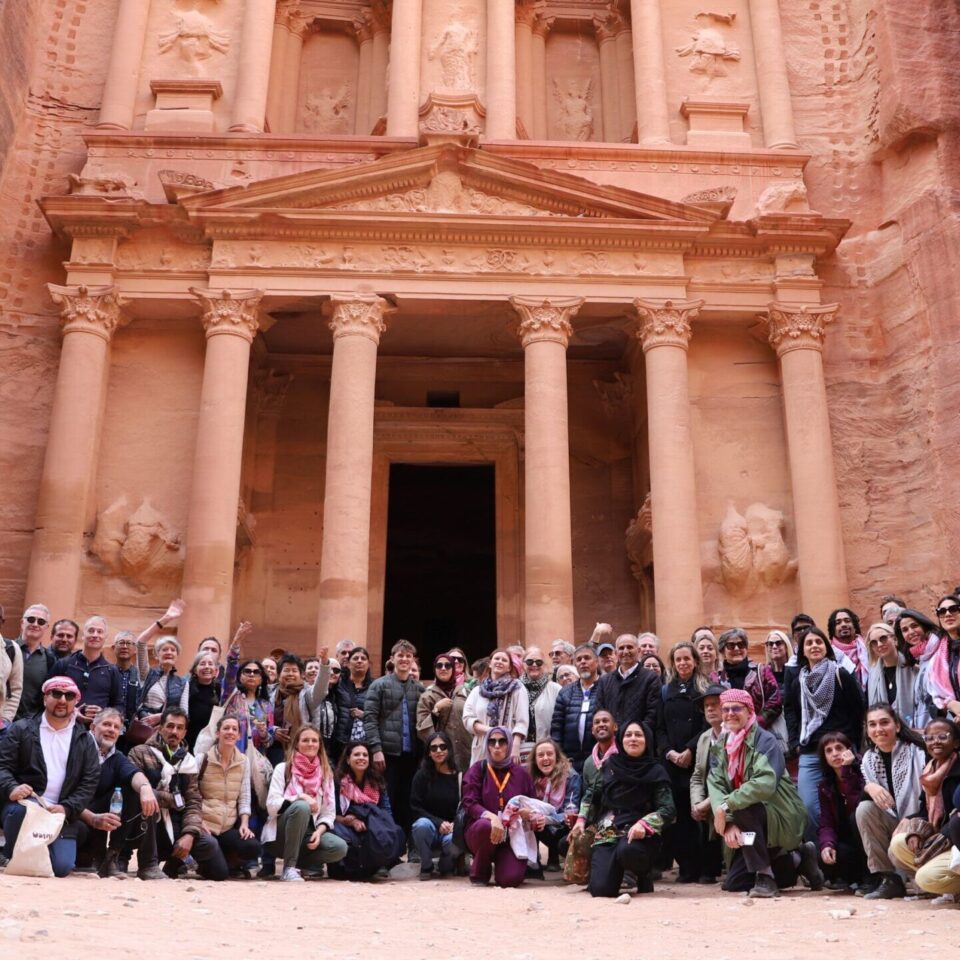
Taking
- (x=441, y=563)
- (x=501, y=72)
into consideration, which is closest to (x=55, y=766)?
(x=501, y=72)

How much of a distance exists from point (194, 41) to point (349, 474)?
35.6ft

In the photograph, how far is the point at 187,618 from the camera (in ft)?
59.4

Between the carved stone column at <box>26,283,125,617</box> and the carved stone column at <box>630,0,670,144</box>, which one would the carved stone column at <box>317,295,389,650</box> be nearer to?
the carved stone column at <box>26,283,125,617</box>

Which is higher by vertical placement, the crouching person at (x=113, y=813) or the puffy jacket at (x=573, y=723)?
the puffy jacket at (x=573, y=723)

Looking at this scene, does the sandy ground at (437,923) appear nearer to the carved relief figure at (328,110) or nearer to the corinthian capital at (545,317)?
the corinthian capital at (545,317)

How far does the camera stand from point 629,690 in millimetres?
11336

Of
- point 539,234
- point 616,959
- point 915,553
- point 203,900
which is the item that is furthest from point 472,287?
point 616,959

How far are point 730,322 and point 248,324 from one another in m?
8.87

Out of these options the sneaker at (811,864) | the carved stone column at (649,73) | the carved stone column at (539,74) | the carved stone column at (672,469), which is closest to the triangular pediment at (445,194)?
the carved stone column at (672,469)

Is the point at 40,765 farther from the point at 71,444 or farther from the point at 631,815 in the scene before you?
the point at 71,444

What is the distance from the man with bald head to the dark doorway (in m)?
14.7

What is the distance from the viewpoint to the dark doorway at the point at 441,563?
26.7 m

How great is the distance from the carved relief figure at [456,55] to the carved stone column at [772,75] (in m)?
5.91

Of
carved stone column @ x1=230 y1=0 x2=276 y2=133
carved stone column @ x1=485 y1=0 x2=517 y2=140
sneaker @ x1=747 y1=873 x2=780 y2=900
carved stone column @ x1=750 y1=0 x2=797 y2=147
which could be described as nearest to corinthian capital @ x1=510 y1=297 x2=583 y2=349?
carved stone column @ x1=485 y1=0 x2=517 y2=140
